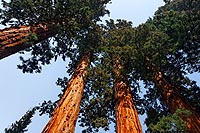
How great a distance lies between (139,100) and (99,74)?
9.10ft

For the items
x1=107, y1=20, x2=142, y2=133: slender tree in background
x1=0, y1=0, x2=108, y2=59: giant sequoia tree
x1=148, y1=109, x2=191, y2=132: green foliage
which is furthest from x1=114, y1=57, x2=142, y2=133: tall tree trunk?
x1=0, y1=0, x2=108, y2=59: giant sequoia tree

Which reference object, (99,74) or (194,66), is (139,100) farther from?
(194,66)

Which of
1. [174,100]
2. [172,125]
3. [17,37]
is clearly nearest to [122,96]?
[174,100]

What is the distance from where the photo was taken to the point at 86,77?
Answer: 45.6ft

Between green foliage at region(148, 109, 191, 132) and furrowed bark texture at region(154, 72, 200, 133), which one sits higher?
furrowed bark texture at region(154, 72, 200, 133)

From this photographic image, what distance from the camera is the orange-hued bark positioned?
9.44m

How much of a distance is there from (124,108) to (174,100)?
2.36m

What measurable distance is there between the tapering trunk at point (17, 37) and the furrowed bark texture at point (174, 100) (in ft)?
19.1

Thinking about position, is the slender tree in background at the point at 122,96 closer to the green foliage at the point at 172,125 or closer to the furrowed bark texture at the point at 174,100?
the green foliage at the point at 172,125

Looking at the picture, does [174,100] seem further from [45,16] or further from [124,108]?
[45,16]

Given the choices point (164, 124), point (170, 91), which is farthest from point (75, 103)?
point (170, 91)

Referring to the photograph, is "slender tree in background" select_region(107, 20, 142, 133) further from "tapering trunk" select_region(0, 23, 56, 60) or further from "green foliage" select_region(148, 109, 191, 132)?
"tapering trunk" select_region(0, 23, 56, 60)

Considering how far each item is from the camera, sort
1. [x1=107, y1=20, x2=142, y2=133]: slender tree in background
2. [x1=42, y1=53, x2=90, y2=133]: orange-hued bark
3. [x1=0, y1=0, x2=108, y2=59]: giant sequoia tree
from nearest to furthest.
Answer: [x1=42, y1=53, x2=90, y2=133]: orange-hued bark, [x1=107, y1=20, x2=142, y2=133]: slender tree in background, [x1=0, y1=0, x2=108, y2=59]: giant sequoia tree

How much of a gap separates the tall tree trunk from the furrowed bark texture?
158cm
